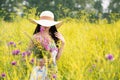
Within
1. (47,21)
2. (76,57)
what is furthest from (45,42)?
(76,57)

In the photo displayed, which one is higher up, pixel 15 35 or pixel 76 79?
pixel 76 79

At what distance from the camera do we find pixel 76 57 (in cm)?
276

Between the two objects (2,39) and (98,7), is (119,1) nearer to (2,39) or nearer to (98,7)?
(98,7)

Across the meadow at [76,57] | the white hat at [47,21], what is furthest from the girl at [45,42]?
the meadow at [76,57]

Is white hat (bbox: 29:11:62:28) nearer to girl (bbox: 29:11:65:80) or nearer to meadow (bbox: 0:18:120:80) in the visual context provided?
girl (bbox: 29:11:65:80)

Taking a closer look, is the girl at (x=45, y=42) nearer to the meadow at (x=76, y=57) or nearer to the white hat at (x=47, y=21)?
the white hat at (x=47, y=21)

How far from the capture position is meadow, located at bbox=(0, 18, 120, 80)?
2.44 metres

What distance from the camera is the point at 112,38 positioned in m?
4.42

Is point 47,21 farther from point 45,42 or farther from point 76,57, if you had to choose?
point 76,57

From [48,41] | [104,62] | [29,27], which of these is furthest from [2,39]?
[104,62]

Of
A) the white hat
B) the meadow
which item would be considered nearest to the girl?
the white hat

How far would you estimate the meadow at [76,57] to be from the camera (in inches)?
95.9

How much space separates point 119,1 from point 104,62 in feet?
78.4

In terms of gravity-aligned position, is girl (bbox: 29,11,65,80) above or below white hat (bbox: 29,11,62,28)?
below
